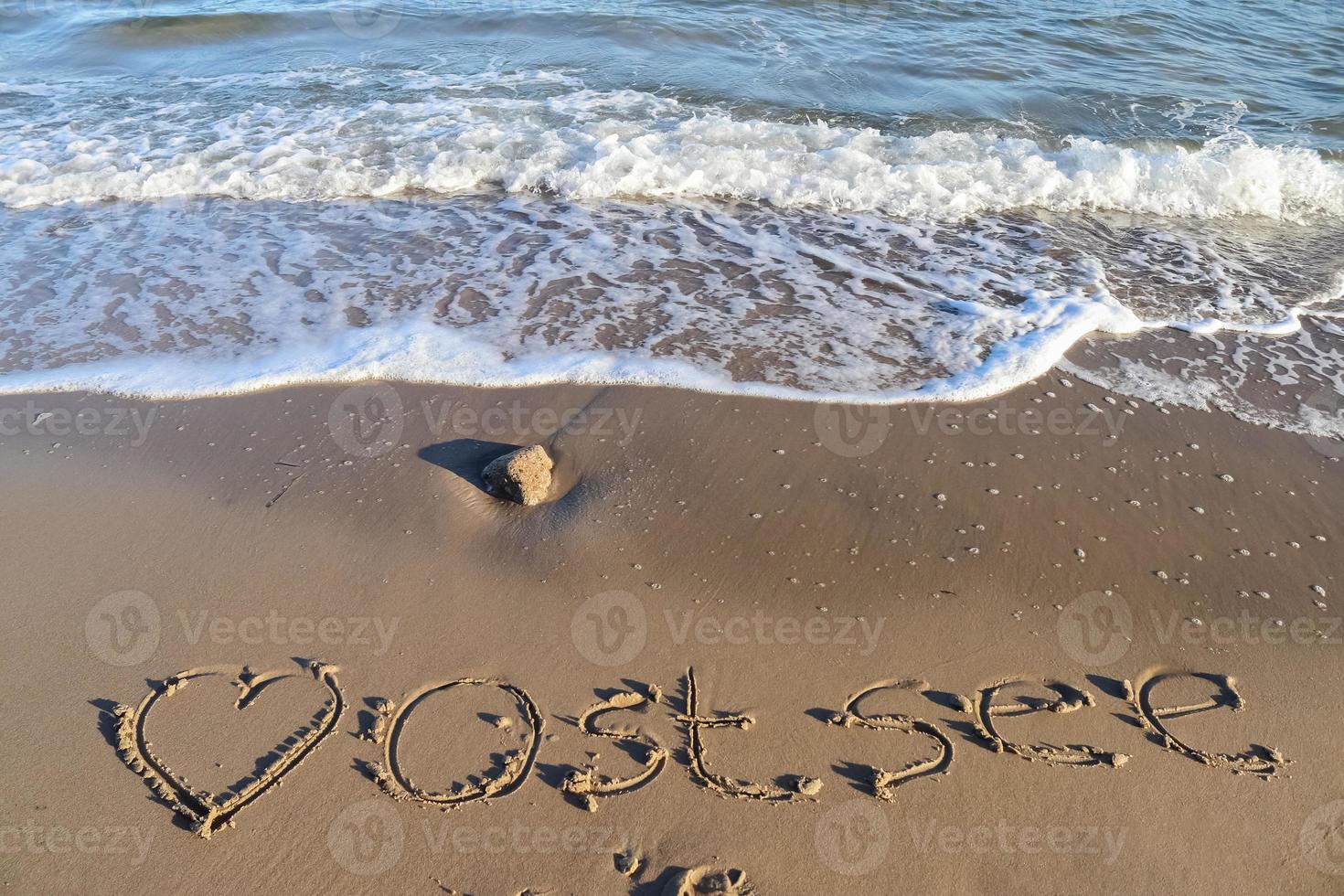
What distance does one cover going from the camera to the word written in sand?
8.09 ft

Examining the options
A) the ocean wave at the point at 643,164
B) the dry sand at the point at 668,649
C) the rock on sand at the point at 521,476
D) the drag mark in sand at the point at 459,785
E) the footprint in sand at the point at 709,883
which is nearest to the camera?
the footprint in sand at the point at 709,883

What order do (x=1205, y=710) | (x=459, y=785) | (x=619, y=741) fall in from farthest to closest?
(x=1205, y=710), (x=619, y=741), (x=459, y=785)

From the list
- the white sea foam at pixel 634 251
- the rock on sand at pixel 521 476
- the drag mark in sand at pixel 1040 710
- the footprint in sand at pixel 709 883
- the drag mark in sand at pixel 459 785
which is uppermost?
the white sea foam at pixel 634 251

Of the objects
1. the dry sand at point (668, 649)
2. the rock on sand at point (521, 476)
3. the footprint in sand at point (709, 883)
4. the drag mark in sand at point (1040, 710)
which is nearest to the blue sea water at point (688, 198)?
the dry sand at point (668, 649)

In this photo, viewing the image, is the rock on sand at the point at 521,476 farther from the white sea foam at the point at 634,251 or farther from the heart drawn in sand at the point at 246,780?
the heart drawn in sand at the point at 246,780

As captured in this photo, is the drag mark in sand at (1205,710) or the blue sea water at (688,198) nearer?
the drag mark in sand at (1205,710)

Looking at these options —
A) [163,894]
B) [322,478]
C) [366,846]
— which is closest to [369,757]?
[366,846]

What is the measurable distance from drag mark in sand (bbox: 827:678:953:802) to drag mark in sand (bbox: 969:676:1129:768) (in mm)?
159

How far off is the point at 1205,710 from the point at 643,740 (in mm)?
1971

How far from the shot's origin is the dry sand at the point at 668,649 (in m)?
2.36

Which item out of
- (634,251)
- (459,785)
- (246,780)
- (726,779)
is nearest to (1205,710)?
(726,779)

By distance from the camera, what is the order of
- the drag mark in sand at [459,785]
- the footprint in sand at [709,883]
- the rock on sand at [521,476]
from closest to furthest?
1. the footprint in sand at [709,883]
2. the drag mark in sand at [459,785]
3. the rock on sand at [521,476]

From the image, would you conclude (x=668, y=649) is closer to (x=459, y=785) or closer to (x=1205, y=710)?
(x=459, y=785)

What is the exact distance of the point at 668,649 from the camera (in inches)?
115
